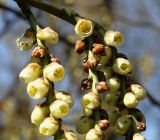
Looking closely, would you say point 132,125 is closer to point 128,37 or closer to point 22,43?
point 22,43

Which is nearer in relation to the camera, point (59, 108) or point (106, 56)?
point (59, 108)

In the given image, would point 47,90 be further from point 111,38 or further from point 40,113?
point 111,38

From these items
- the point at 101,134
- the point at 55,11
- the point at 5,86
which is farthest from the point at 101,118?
the point at 5,86

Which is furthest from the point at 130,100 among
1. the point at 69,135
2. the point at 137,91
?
the point at 69,135

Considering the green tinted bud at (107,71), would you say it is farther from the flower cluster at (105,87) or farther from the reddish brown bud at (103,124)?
the reddish brown bud at (103,124)

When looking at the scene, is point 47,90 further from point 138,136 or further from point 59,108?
point 138,136

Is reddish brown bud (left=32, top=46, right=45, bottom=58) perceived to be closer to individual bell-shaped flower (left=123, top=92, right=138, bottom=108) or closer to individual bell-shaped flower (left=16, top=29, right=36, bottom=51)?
individual bell-shaped flower (left=16, top=29, right=36, bottom=51)

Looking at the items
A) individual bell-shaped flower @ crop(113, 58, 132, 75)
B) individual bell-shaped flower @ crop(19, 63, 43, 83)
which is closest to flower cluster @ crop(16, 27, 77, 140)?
individual bell-shaped flower @ crop(19, 63, 43, 83)
